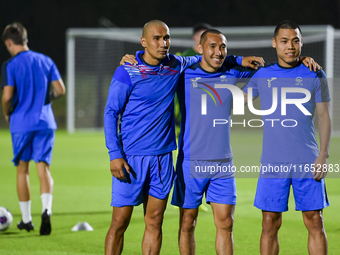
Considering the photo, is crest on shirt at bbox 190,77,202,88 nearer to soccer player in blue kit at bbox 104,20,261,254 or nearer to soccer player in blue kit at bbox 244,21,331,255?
soccer player in blue kit at bbox 104,20,261,254

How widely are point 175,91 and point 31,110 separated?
208 cm

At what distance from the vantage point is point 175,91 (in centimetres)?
340

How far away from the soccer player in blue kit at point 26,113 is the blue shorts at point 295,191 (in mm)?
2402

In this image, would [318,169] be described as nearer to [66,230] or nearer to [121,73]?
[121,73]

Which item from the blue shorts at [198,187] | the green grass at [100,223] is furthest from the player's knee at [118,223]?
the green grass at [100,223]

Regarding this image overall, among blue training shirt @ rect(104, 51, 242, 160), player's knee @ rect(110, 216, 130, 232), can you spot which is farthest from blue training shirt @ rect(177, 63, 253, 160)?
player's knee @ rect(110, 216, 130, 232)

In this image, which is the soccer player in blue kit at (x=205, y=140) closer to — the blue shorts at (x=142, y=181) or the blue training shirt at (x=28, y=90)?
the blue shorts at (x=142, y=181)

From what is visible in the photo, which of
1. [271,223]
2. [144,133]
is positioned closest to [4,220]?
[144,133]

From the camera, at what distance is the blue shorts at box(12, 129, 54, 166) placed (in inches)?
191

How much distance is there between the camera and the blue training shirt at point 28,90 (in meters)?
4.86

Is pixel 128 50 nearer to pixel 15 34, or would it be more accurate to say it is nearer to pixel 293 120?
pixel 15 34

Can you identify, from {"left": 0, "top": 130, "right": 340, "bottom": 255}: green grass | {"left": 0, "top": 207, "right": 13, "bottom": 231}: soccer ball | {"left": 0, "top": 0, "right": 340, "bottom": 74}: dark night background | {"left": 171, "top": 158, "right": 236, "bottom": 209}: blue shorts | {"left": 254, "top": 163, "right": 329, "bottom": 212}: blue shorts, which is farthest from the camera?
{"left": 0, "top": 0, "right": 340, "bottom": 74}: dark night background

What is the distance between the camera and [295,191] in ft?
10.8

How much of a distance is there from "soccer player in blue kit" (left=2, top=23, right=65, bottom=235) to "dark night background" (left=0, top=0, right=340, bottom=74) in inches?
746
